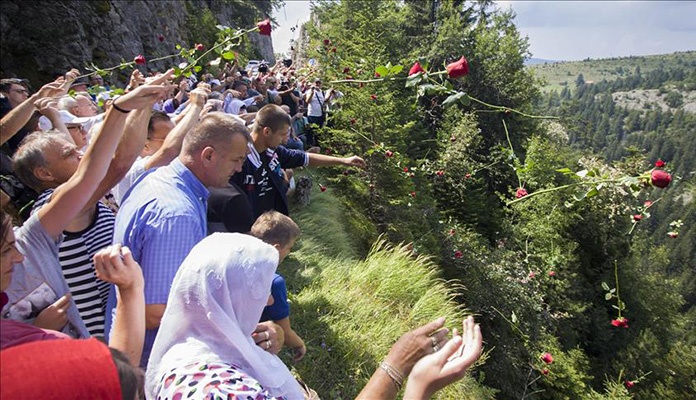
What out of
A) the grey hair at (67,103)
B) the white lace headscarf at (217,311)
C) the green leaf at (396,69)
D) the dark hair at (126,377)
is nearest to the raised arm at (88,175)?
the white lace headscarf at (217,311)

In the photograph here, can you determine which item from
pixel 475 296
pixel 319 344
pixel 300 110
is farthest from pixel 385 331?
pixel 300 110

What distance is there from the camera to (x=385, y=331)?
4.75m

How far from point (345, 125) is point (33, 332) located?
26.5 feet

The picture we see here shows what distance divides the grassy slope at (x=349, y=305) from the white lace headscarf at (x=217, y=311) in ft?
7.98

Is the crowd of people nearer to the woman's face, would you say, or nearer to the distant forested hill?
the woman's face

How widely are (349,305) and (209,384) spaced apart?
363 cm

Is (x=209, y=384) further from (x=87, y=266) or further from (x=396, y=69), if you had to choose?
(x=396, y=69)

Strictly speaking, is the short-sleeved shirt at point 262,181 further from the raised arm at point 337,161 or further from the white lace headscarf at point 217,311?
the white lace headscarf at point 217,311

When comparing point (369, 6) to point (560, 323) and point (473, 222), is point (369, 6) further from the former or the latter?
point (560, 323)

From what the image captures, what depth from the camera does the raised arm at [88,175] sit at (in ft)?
6.43

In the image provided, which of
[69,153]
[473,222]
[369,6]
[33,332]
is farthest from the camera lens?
[369,6]

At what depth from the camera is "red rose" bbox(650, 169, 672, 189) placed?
2332mm

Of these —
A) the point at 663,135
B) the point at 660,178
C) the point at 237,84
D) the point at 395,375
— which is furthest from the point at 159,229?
the point at 663,135

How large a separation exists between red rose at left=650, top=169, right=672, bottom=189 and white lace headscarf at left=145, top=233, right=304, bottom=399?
2.13 m
